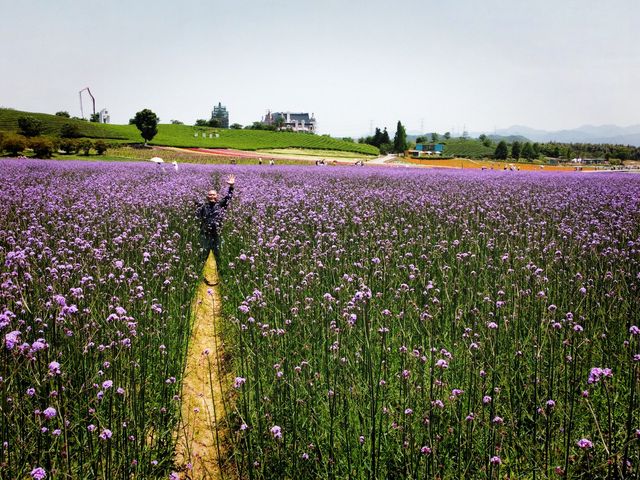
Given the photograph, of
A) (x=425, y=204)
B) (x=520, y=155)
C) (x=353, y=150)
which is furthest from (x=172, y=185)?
(x=520, y=155)

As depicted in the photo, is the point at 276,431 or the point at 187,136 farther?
the point at 187,136

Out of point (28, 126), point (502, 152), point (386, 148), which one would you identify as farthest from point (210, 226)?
point (386, 148)

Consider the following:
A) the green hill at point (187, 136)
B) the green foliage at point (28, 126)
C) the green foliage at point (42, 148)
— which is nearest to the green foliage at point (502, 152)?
the green hill at point (187, 136)

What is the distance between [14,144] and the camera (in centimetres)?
3406

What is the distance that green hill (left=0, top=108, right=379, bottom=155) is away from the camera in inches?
2494

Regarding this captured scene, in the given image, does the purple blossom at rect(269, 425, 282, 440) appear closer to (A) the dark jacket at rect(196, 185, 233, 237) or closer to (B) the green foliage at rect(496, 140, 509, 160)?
(A) the dark jacket at rect(196, 185, 233, 237)

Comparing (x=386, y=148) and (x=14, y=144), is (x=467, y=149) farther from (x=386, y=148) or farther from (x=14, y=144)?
(x=14, y=144)

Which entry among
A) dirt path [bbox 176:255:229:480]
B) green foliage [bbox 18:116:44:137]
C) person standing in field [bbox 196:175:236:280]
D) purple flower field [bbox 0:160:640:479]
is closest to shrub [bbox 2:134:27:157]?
green foliage [bbox 18:116:44:137]

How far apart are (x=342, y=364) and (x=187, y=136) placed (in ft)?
275

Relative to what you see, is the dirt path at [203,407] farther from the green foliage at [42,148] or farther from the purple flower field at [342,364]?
the green foliage at [42,148]

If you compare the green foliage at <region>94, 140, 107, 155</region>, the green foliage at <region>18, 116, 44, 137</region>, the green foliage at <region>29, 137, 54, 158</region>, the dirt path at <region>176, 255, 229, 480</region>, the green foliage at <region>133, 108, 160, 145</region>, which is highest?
the green foliage at <region>133, 108, 160, 145</region>

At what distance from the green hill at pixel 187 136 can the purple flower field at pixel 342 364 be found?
6094cm

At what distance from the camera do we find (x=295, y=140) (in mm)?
87188

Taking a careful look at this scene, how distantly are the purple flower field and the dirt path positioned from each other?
189 millimetres
